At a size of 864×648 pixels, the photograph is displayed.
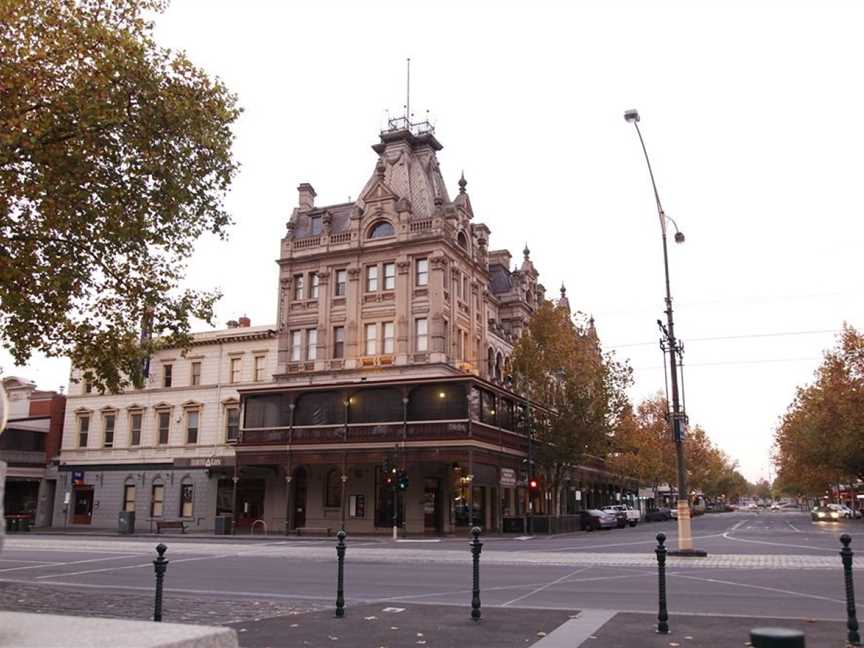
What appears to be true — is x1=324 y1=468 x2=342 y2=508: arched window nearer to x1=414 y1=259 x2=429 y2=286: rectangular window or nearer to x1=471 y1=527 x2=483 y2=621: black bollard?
x1=414 y1=259 x2=429 y2=286: rectangular window

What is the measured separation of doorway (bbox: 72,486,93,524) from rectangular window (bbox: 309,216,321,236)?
77.9 feet

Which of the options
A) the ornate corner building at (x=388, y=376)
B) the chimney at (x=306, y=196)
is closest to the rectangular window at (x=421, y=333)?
the ornate corner building at (x=388, y=376)

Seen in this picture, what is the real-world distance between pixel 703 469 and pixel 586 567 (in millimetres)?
84477

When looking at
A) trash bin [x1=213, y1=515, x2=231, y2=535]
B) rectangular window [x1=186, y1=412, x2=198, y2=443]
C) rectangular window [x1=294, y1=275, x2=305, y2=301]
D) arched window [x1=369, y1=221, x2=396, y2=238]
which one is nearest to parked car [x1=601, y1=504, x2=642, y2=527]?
arched window [x1=369, y1=221, x2=396, y2=238]

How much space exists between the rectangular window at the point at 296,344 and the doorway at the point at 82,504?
18.1 m

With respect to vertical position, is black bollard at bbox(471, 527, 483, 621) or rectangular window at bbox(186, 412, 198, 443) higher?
rectangular window at bbox(186, 412, 198, 443)

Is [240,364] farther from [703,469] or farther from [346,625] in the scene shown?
[703,469]

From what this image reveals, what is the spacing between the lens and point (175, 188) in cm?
1681

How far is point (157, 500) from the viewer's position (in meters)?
50.5

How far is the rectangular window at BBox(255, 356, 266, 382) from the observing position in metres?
49.7

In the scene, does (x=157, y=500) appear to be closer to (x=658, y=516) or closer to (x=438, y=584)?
(x=438, y=584)

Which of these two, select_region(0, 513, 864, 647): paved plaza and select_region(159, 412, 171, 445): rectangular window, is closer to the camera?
select_region(0, 513, 864, 647): paved plaza

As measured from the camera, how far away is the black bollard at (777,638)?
8.00 ft

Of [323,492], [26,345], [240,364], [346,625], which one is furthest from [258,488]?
[346,625]
